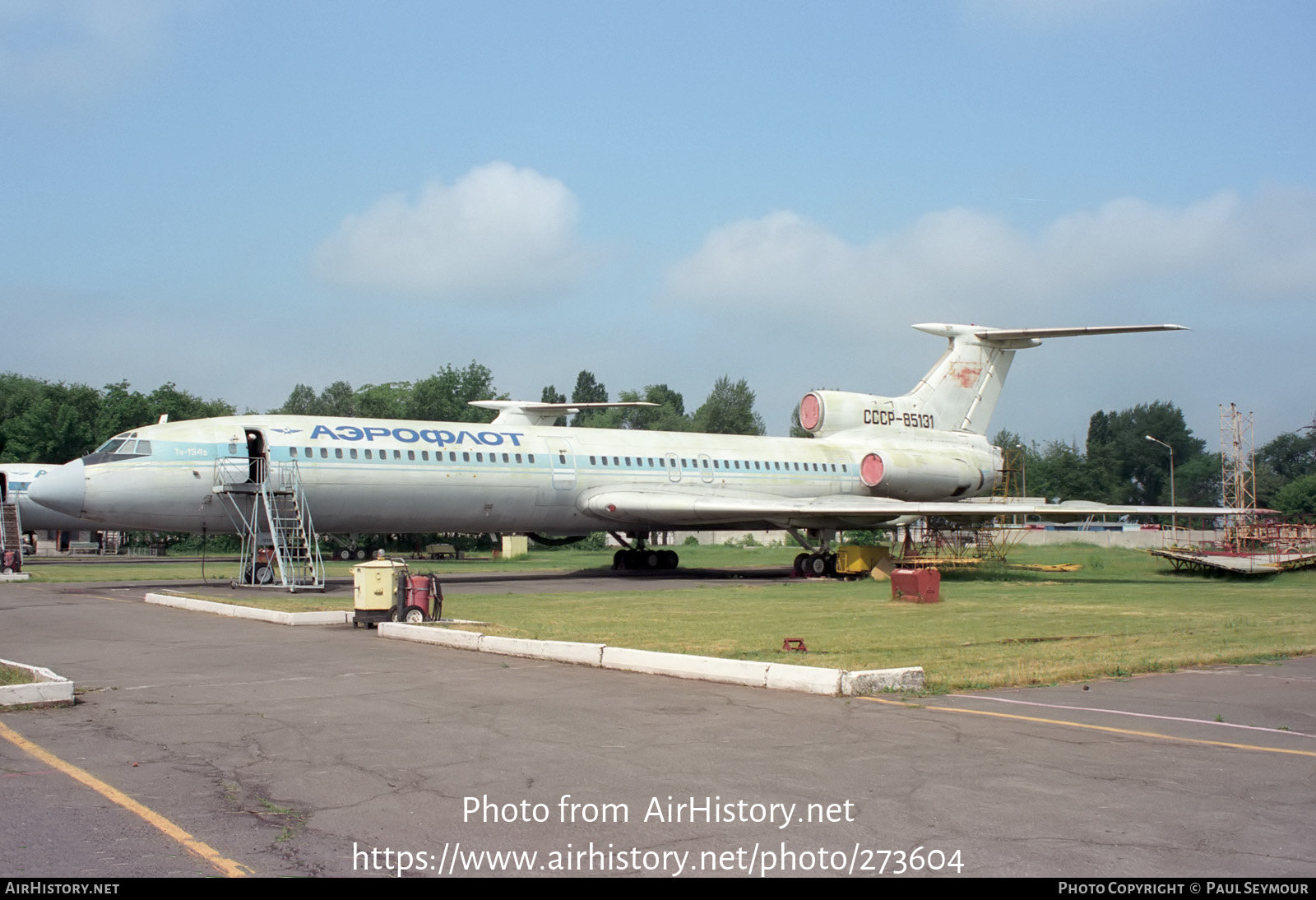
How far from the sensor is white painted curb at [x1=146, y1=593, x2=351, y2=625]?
15898 mm

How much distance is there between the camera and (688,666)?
34.9 feet

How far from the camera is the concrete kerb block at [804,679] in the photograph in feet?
31.3

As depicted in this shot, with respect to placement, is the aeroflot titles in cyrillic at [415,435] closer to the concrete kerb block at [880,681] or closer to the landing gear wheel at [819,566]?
the landing gear wheel at [819,566]

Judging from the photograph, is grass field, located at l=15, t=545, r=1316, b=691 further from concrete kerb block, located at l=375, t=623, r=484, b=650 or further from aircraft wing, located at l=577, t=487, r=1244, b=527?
aircraft wing, located at l=577, t=487, r=1244, b=527

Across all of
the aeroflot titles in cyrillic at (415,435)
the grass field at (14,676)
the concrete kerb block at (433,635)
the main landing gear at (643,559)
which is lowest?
the main landing gear at (643,559)

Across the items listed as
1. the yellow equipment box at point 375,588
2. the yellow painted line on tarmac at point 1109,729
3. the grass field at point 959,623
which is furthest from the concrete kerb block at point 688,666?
the yellow equipment box at point 375,588

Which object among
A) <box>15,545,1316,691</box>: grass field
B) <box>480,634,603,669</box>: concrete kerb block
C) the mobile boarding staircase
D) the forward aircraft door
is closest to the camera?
<box>480,634,603,669</box>: concrete kerb block

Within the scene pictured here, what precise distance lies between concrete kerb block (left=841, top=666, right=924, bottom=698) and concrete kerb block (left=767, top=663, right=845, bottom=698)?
84 mm

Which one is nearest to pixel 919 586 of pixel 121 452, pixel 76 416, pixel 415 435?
pixel 415 435

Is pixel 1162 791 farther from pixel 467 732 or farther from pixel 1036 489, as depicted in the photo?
pixel 1036 489

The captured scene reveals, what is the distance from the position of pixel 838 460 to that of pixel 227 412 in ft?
197

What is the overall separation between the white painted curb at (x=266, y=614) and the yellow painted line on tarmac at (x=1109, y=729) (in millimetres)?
9446

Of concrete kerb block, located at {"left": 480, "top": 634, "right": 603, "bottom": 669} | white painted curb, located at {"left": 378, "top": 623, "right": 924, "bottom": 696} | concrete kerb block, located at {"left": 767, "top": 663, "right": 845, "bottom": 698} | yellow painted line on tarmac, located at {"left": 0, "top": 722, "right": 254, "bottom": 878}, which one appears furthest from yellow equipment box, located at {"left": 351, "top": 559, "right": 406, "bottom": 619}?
yellow painted line on tarmac, located at {"left": 0, "top": 722, "right": 254, "bottom": 878}

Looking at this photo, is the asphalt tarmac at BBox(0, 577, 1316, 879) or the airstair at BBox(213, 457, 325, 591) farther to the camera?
the airstair at BBox(213, 457, 325, 591)
